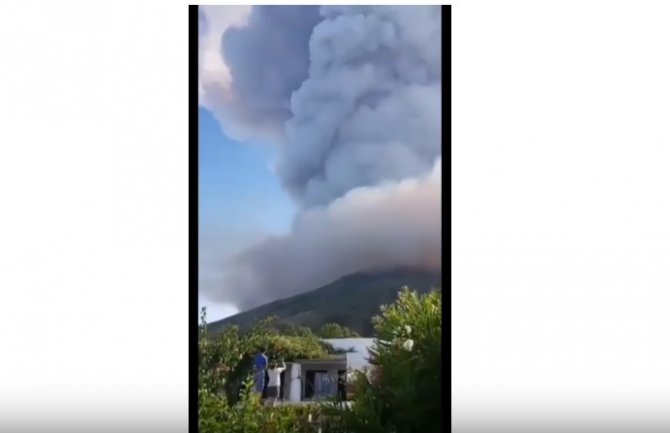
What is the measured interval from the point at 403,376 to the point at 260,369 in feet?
2.40

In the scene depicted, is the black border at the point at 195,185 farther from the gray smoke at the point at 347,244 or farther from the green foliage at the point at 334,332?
the green foliage at the point at 334,332

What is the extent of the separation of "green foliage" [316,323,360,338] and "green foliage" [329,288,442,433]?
0.46ft

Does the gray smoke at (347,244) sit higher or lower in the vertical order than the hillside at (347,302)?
higher

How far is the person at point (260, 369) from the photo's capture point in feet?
21.9

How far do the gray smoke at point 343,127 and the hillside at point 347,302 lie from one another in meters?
0.05

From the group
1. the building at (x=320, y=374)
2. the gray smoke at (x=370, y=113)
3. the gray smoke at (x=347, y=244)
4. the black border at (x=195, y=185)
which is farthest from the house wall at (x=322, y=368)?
the gray smoke at (x=370, y=113)

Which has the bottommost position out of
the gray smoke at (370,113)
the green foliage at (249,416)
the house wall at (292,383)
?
the green foliage at (249,416)

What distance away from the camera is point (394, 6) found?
263 inches

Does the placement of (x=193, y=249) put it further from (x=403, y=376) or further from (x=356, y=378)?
(x=403, y=376)

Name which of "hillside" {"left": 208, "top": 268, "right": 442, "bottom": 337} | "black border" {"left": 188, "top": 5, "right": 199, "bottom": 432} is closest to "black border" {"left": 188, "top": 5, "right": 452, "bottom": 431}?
"black border" {"left": 188, "top": 5, "right": 199, "bottom": 432}

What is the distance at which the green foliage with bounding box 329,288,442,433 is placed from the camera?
22.0ft
